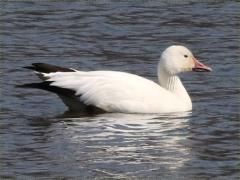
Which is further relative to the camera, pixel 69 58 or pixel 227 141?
pixel 69 58

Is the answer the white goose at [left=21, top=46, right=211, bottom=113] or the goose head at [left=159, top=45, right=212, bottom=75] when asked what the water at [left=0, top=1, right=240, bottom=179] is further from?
the goose head at [left=159, top=45, right=212, bottom=75]

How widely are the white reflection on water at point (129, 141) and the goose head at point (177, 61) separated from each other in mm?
784

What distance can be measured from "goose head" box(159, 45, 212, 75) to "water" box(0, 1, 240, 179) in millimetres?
461

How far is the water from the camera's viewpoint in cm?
1173

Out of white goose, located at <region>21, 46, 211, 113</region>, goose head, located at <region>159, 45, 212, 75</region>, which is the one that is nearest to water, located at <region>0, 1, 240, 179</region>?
white goose, located at <region>21, 46, 211, 113</region>

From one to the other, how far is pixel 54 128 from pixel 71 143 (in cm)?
97

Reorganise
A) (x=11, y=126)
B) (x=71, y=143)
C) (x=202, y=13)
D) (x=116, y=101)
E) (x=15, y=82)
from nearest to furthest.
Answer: (x=71, y=143) < (x=11, y=126) < (x=116, y=101) < (x=15, y=82) < (x=202, y=13)

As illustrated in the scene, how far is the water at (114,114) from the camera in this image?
Result: 11.7 m

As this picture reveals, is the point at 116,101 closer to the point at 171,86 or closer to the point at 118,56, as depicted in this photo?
the point at 171,86

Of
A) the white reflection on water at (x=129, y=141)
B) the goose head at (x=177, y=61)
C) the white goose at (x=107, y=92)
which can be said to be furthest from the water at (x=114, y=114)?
the goose head at (x=177, y=61)

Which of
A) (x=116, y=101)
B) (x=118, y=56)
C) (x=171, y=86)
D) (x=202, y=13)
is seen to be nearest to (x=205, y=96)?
(x=171, y=86)

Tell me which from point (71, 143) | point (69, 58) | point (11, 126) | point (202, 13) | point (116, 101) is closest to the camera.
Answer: point (71, 143)

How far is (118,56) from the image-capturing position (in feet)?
57.4

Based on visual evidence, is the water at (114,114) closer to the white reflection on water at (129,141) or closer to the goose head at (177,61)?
the white reflection on water at (129,141)
